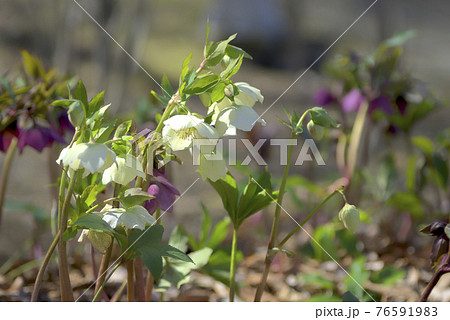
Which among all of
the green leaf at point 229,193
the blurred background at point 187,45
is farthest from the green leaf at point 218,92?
the blurred background at point 187,45

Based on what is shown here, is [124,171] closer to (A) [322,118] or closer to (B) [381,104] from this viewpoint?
(A) [322,118]

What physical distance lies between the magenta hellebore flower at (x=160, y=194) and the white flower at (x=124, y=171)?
2.2 inches

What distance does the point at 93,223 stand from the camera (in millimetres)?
634

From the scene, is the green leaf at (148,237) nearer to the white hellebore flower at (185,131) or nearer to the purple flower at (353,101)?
the white hellebore flower at (185,131)

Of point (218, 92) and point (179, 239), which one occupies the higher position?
point (218, 92)

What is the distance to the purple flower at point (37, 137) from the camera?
0.95 metres

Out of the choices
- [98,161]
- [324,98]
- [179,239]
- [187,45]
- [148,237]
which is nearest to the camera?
[98,161]

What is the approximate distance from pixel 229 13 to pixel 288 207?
14.8ft

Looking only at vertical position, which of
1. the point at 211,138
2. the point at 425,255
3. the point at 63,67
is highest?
the point at 211,138

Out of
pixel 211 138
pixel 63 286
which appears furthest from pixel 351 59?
pixel 63 286

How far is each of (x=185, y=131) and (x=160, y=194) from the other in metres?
0.11

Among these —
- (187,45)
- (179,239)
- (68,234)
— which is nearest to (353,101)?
(179,239)

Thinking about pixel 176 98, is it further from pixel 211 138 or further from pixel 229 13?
pixel 229 13

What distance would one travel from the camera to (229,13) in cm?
639
